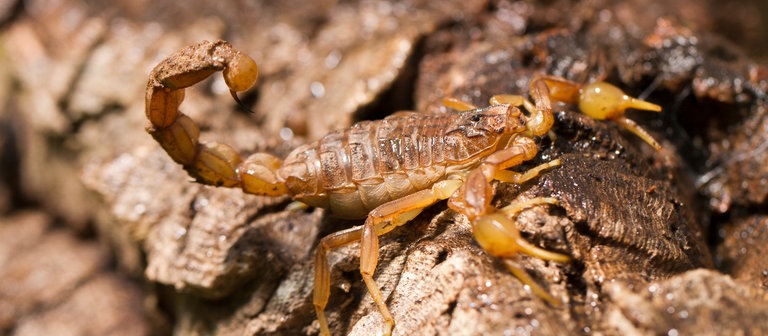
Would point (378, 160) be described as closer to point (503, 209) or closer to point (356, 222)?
point (356, 222)

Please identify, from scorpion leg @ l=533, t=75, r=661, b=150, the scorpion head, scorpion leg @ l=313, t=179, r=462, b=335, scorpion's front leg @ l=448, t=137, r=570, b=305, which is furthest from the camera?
scorpion leg @ l=533, t=75, r=661, b=150

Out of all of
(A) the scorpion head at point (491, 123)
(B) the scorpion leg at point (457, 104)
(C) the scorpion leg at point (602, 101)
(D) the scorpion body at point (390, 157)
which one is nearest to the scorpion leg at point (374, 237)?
(D) the scorpion body at point (390, 157)

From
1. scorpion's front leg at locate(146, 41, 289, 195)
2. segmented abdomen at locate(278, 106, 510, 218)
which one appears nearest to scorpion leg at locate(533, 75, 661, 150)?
segmented abdomen at locate(278, 106, 510, 218)

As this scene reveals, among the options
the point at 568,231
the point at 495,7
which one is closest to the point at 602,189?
the point at 568,231

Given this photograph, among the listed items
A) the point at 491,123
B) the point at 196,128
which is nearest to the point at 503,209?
the point at 491,123

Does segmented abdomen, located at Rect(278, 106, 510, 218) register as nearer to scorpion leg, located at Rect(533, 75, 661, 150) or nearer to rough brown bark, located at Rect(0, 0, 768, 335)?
rough brown bark, located at Rect(0, 0, 768, 335)

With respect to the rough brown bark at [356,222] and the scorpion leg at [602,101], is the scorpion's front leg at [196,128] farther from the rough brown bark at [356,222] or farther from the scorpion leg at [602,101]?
the scorpion leg at [602,101]

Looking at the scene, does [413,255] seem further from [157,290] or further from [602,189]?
[157,290]
